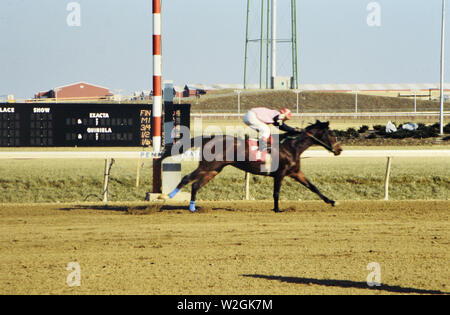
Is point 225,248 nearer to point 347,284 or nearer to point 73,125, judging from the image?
point 347,284

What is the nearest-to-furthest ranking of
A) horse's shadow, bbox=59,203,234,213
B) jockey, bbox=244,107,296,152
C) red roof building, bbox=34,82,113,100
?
jockey, bbox=244,107,296,152, horse's shadow, bbox=59,203,234,213, red roof building, bbox=34,82,113,100

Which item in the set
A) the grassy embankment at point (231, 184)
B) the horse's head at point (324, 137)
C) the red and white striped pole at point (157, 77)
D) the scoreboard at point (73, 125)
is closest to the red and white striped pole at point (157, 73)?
the red and white striped pole at point (157, 77)

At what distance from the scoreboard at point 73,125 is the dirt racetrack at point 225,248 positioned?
612 cm

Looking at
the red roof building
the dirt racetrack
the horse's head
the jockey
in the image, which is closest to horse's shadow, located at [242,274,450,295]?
the dirt racetrack

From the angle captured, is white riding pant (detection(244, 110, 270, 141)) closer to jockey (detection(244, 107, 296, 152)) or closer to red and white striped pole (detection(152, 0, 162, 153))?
jockey (detection(244, 107, 296, 152))

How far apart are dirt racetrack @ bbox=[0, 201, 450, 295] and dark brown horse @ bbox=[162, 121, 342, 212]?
1.71ft

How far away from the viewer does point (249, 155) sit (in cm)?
952

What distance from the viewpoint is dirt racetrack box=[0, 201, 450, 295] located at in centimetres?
576

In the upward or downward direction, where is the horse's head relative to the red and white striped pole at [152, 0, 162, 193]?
downward

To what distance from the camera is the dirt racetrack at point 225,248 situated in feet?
18.9

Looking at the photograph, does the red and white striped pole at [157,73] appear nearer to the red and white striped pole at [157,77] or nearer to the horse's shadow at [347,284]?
the red and white striped pole at [157,77]

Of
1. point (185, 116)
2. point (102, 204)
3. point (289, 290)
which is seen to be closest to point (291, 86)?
point (185, 116)

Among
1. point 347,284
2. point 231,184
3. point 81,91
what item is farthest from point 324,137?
point 81,91

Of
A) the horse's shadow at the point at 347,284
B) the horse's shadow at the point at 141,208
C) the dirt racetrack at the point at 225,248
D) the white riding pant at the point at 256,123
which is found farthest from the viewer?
the horse's shadow at the point at 141,208
